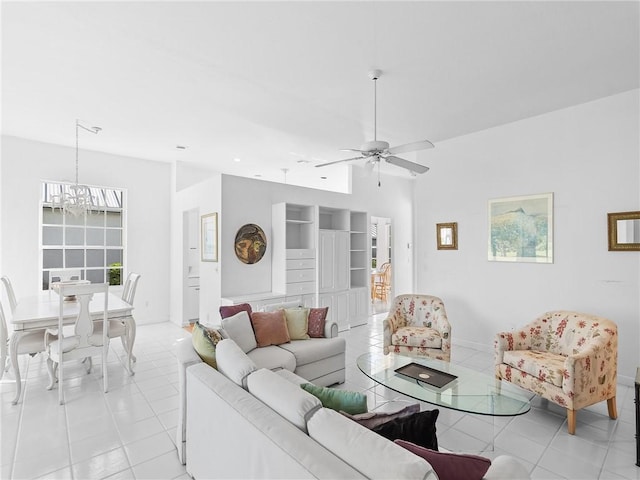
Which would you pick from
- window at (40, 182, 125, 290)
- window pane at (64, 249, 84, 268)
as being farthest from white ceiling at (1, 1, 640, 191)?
window pane at (64, 249, 84, 268)

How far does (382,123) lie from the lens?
170 inches

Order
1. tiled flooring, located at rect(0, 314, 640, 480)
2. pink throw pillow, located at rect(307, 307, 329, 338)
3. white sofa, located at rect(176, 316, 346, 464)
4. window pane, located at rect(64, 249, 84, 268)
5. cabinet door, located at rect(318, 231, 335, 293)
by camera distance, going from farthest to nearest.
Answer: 1. cabinet door, located at rect(318, 231, 335, 293)
2. window pane, located at rect(64, 249, 84, 268)
3. pink throw pillow, located at rect(307, 307, 329, 338)
4. white sofa, located at rect(176, 316, 346, 464)
5. tiled flooring, located at rect(0, 314, 640, 480)

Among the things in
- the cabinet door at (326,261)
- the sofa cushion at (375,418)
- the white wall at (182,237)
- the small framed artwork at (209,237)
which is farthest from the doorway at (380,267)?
the sofa cushion at (375,418)

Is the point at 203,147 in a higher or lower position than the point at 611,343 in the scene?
higher

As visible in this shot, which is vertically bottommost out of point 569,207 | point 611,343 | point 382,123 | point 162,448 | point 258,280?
point 162,448

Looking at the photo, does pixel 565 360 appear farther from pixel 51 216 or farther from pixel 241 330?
pixel 51 216

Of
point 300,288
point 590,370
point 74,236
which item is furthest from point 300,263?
point 74,236

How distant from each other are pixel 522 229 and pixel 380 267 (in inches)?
189

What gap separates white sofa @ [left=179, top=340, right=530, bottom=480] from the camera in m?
1.12

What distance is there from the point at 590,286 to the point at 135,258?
6739 mm

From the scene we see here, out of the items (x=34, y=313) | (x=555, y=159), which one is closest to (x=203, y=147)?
(x=34, y=313)

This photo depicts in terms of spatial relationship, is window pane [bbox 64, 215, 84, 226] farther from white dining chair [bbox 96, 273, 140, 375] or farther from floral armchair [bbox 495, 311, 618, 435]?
floral armchair [bbox 495, 311, 618, 435]

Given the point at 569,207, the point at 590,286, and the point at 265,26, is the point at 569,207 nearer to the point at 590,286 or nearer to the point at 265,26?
the point at 590,286

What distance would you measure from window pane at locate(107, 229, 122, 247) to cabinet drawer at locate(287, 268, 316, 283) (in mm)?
3218
